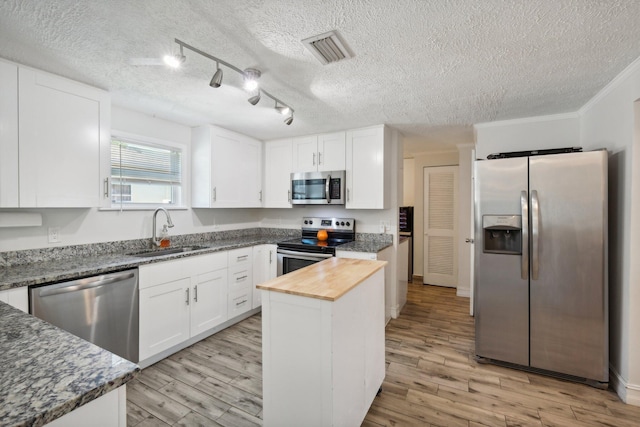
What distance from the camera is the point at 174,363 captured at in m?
2.56

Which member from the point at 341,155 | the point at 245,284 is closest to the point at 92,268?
the point at 245,284

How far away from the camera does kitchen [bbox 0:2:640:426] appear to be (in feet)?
6.70

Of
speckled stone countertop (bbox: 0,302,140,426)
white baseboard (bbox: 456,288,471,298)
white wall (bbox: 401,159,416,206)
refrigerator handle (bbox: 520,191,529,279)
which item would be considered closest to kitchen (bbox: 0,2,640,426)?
refrigerator handle (bbox: 520,191,529,279)

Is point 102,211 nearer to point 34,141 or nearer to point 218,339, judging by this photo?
point 34,141

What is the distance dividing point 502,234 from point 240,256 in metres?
2.73

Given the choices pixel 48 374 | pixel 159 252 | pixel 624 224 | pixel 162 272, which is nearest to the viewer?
pixel 48 374

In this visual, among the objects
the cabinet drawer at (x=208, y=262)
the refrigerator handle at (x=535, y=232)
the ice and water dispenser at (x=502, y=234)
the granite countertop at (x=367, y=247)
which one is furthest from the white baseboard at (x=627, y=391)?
the cabinet drawer at (x=208, y=262)

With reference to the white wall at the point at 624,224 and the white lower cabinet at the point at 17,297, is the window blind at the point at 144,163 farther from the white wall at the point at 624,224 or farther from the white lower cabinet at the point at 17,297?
the white wall at the point at 624,224

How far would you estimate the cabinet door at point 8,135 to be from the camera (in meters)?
1.88

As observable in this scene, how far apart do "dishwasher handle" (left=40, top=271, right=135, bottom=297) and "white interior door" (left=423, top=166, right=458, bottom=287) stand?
4.52 m

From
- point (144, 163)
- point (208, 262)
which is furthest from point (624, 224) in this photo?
point (144, 163)

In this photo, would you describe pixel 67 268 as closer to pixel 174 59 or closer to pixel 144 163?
pixel 144 163

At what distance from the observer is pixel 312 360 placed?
1459 millimetres

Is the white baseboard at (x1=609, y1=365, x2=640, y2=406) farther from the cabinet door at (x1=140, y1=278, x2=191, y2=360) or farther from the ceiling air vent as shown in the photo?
the cabinet door at (x1=140, y1=278, x2=191, y2=360)
